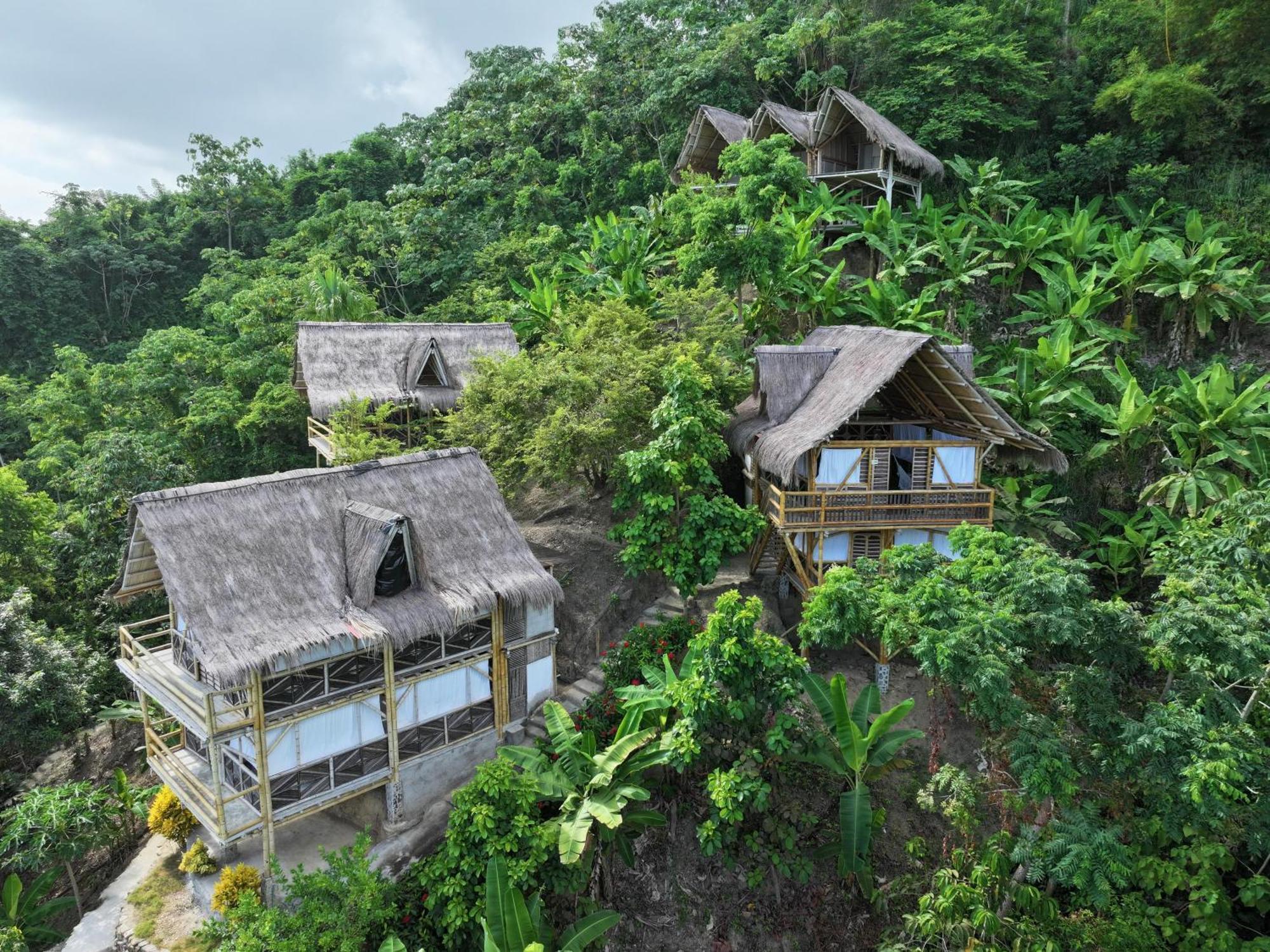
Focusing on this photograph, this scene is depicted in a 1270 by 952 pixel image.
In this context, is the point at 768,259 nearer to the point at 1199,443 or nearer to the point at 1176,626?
the point at 1199,443

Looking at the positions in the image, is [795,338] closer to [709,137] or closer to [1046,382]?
[1046,382]

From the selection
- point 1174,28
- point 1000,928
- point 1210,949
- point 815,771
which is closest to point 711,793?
point 815,771

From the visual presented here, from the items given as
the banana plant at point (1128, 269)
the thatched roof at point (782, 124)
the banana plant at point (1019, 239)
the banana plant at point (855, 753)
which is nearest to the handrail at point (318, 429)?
the banana plant at point (855, 753)

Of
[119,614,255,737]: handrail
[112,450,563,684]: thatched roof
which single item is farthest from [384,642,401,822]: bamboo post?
[119,614,255,737]: handrail

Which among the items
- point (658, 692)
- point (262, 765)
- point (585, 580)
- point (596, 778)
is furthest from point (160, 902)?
point (585, 580)

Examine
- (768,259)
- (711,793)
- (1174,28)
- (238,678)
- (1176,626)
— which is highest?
(1174,28)

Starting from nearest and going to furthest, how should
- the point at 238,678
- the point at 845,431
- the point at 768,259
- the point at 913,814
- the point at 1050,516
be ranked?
A: the point at 238,678 → the point at 913,814 → the point at 845,431 → the point at 1050,516 → the point at 768,259

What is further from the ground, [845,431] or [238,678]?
[845,431]
